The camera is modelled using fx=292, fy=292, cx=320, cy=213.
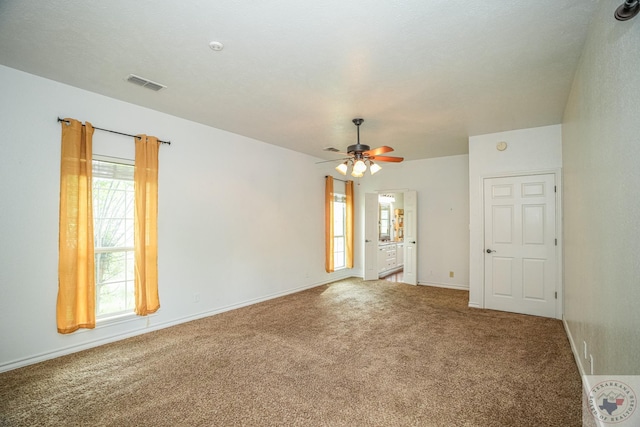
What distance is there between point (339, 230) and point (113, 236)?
15.8ft

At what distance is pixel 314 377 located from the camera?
2650 millimetres

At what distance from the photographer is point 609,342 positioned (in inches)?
71.3

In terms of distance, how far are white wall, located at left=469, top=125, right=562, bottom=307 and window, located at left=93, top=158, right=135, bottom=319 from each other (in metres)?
5.10

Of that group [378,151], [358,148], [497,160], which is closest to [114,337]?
[358,148]

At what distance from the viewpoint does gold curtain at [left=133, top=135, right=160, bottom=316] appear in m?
3.60

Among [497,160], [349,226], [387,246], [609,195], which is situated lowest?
[387,246]

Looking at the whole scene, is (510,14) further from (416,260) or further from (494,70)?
(416,260)

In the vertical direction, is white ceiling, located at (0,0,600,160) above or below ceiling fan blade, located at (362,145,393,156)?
above

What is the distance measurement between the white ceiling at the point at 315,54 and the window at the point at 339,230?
3345 millimetres

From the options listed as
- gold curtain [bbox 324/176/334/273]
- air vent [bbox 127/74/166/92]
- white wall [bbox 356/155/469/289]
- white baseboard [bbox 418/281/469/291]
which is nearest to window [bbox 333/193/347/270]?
gold curtain [bbox 324/176/334/273]

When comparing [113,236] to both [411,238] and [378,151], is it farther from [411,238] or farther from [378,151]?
[411,238]

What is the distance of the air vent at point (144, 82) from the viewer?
3.02 meters

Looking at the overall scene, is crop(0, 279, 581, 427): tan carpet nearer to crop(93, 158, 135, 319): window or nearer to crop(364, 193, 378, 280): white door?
crop(93, 158, 135, 319): window

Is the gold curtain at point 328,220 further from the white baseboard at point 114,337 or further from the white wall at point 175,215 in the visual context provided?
the white baseboard at point 114,337
